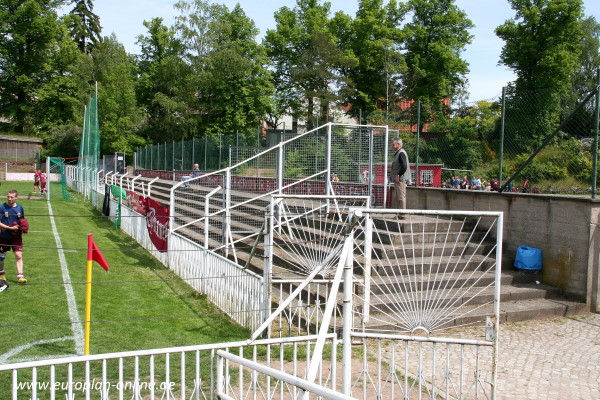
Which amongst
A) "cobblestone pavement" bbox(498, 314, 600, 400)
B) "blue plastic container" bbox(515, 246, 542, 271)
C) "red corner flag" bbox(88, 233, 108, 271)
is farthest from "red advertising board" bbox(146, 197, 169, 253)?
"cobblestone pavement" bbox(498, 314, 600, 400)

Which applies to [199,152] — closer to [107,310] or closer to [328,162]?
[328,162]

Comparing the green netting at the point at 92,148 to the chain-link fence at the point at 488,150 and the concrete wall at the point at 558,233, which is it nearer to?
the chain-link fence at the point at 488,150

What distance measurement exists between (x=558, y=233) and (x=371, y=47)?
1593 inches

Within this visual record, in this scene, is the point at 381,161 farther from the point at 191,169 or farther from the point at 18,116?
the point at 18,116

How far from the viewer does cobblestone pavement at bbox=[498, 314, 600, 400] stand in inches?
224

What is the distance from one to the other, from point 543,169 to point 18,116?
208ft

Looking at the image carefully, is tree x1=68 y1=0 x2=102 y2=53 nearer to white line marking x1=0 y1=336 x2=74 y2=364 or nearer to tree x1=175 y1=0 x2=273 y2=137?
tree x1=175 y1=0 x2=273 y2=137

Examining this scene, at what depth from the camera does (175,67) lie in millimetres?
46688

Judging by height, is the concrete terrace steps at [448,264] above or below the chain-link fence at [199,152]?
below

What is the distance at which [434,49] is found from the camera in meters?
46.0

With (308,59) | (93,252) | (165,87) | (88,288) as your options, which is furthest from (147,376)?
(165,87)

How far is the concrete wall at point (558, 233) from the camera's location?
878cm

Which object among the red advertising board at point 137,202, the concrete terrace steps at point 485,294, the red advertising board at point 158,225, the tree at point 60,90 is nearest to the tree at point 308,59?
the tree at point 60,90

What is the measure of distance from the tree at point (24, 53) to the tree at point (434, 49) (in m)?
38.3
